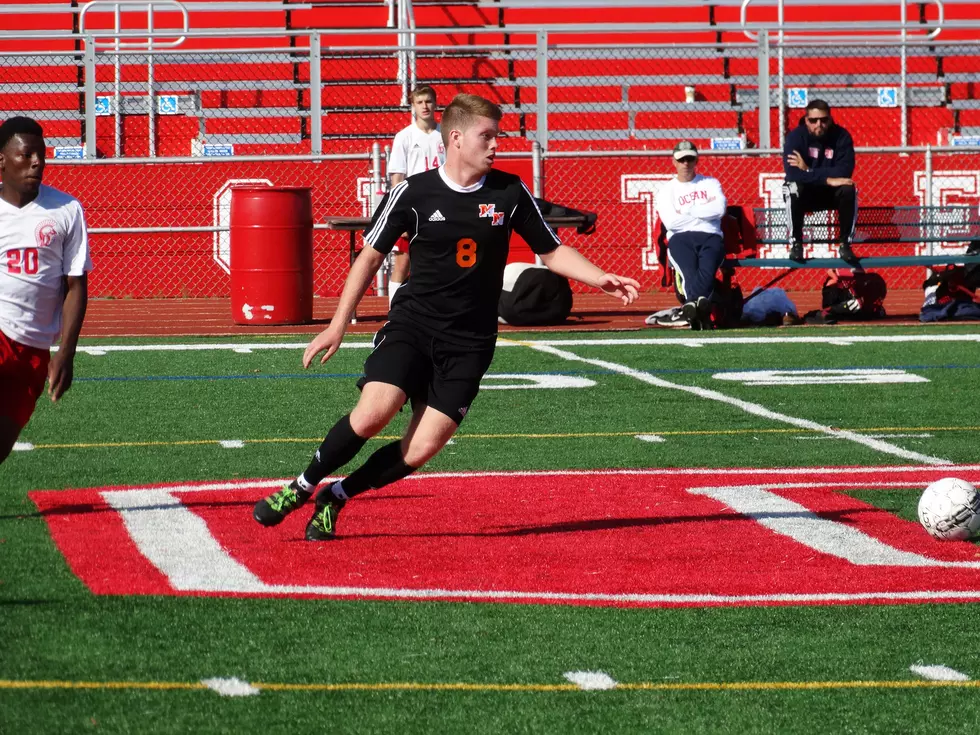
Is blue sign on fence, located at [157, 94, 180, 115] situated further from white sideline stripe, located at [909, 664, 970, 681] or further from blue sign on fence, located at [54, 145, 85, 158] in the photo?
Answer: white sideline stripe, located at [909, 664, 970, 681]

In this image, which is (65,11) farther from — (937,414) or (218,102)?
(937,414)

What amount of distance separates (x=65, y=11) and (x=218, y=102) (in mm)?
2429

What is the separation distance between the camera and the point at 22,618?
5098 millimetres

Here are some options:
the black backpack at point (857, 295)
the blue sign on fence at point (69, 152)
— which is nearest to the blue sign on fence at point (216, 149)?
the blue sign on fence at point (69, 152)

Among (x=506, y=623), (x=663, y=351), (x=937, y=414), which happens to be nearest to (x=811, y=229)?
(x=663, y=351)

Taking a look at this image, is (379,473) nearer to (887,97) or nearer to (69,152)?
(69,152)

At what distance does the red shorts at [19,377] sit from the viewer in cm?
643

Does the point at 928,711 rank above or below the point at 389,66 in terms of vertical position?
below

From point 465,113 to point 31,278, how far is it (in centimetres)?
188

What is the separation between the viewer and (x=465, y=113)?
20.8 feet

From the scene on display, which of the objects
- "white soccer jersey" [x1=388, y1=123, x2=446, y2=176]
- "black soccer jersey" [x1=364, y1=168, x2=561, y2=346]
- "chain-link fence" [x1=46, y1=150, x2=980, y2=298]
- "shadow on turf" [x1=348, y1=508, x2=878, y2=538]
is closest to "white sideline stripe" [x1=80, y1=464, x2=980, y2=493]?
"shadow on turf" [x1=348, y1=508, x2=878, y2=538]

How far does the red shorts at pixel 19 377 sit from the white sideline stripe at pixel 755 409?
4645 mm

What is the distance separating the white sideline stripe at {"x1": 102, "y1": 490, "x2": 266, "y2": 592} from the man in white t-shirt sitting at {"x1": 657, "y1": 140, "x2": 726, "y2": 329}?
8.97 metres

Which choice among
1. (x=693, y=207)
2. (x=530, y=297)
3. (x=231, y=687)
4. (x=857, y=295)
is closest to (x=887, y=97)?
(x=857, y=295)
